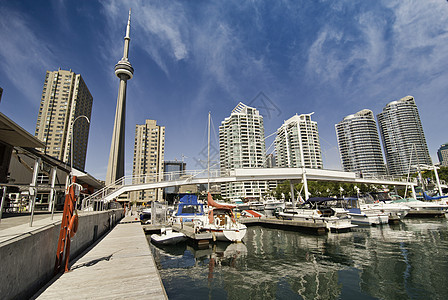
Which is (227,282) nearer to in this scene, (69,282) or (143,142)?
(69,282)

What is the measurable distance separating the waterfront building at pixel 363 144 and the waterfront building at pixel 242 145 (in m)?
87.1

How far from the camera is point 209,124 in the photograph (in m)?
43.0

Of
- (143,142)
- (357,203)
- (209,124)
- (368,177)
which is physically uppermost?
(143,142)

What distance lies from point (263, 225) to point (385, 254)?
19421 mm

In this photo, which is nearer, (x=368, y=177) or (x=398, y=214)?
(x=398, y=214)

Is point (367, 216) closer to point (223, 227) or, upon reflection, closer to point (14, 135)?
point (223, 227)

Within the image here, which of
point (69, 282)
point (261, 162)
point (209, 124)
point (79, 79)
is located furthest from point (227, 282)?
point (79, 79)

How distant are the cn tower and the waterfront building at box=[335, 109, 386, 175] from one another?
17687cm

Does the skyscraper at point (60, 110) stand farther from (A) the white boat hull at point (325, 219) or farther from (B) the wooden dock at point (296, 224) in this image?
(A) the white boat hull at point (325, 219)

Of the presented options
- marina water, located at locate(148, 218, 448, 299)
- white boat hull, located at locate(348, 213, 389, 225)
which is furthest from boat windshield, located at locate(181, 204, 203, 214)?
white boat hull, located at locate(348, 213, 389, 225)

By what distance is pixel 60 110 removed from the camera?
118 meters

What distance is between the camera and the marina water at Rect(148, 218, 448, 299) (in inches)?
351

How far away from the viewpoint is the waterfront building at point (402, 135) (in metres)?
177

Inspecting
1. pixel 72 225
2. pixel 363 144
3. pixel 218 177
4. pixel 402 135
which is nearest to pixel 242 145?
pixel 218 177
